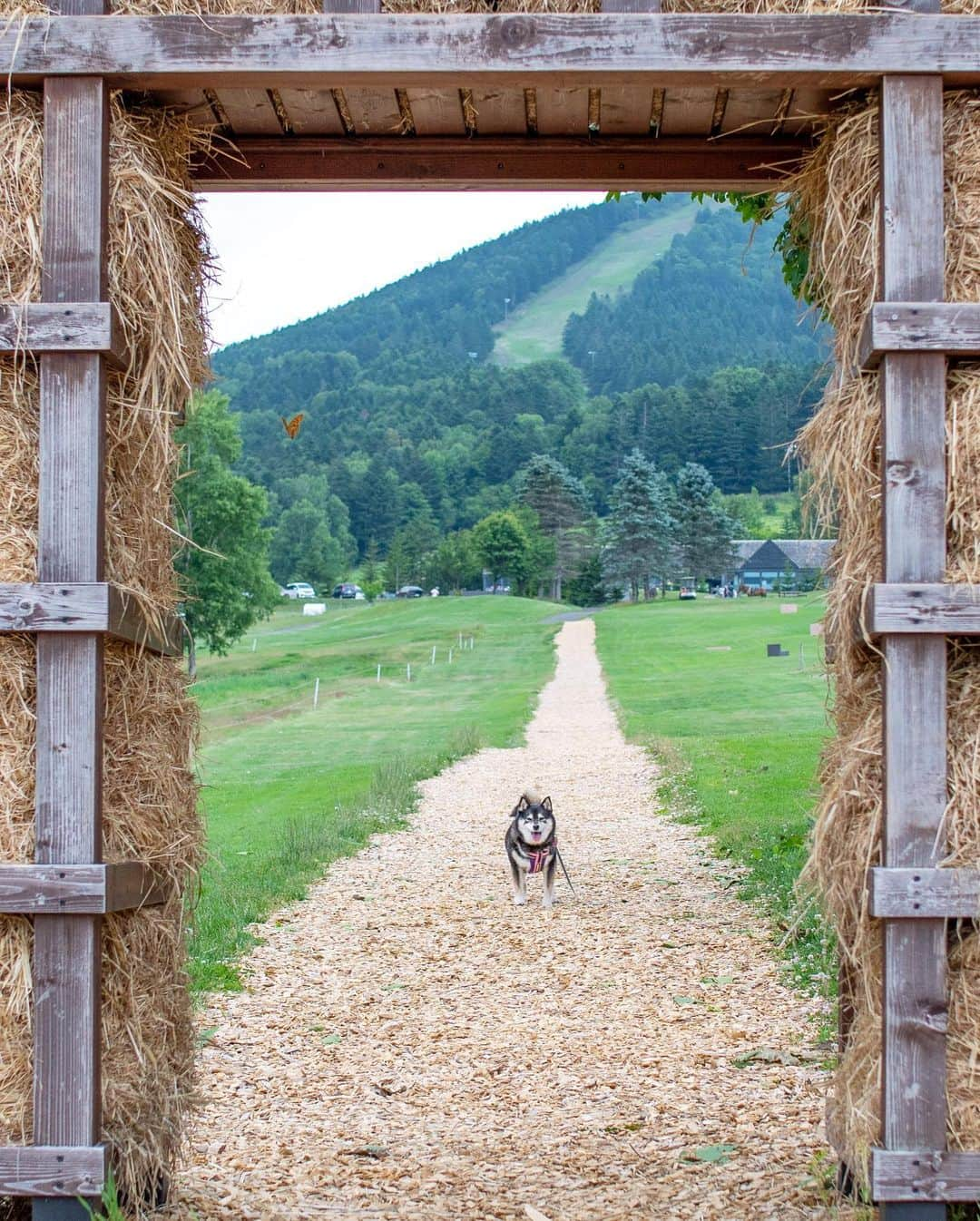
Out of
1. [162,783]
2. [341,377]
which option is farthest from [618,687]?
[341,377]

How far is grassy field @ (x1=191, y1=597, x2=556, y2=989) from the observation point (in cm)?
1152

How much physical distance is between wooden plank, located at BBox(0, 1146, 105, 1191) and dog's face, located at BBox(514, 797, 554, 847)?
676cm

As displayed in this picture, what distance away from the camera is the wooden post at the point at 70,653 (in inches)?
147

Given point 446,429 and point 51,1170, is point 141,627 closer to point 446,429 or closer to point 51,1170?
point 51,1170

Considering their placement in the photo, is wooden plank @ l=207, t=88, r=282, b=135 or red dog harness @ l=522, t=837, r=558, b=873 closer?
wooden plank @ l=207, t=88, r=282, b=135

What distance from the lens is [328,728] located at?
30375 mm

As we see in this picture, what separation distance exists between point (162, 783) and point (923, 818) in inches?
95.0

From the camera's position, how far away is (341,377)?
120125 millimetres

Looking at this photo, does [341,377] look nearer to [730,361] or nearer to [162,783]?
[730,361]

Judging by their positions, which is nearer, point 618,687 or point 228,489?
point 618,687

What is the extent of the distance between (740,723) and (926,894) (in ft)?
77.5

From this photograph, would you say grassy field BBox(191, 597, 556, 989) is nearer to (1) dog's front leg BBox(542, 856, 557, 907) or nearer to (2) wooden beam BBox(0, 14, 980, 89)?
(1) dog's front leg BBox(542, 856, 557, 907)

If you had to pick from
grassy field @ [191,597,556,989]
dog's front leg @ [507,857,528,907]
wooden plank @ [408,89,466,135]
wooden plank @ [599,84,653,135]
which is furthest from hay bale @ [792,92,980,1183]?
dog's front leg @ [507,857,528,907]

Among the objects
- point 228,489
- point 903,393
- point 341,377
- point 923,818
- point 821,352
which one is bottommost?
point 923,818
